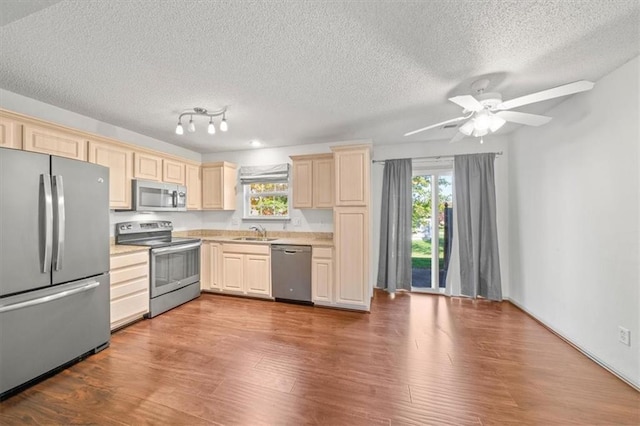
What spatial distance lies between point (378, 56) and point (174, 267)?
12.0ft

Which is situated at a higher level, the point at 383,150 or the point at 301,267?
the point at 383,150

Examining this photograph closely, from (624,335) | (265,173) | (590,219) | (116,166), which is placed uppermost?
(265,173)

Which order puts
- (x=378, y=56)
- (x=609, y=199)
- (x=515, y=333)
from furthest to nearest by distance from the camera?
(x=515, y=333)
(x=609, y=199)
(x=378, y=56)

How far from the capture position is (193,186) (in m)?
4.36

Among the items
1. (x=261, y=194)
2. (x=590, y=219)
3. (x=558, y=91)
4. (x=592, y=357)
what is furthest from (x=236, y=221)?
(x=592, y=357)

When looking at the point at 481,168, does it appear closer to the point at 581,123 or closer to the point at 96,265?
the point at 581,123

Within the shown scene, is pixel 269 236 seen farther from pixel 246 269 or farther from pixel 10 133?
pixel 10 133

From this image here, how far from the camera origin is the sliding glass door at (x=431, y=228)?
416 cm

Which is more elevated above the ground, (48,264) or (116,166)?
(116,166)

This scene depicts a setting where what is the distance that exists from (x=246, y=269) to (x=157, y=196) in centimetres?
169

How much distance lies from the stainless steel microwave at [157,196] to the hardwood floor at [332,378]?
1528mm

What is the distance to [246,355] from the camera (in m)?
2.37

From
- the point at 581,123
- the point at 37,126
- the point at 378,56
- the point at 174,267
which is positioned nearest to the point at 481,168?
the point at 581,123

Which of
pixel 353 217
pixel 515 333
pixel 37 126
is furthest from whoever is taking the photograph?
pixel 353 217
